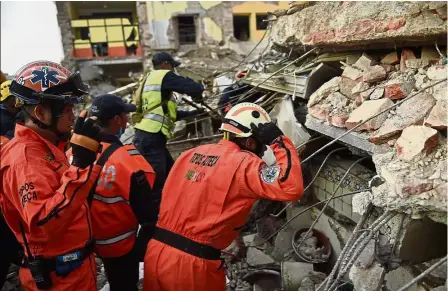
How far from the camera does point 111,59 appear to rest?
1831 cm

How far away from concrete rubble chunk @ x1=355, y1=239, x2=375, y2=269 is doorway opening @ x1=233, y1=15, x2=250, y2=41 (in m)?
18.6

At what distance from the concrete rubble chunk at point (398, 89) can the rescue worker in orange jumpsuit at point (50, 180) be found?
192 cm

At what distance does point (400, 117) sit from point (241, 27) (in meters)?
19.0

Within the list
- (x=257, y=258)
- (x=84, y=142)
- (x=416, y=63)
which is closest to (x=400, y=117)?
(x=416, y=63)

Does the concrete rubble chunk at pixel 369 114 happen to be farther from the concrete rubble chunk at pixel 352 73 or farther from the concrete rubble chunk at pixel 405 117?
the concrete rubble chunk at pixel 352 73

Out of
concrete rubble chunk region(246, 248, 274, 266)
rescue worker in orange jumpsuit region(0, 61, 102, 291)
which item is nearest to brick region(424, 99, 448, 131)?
rescue worker in orange jumpsuit region(0, 61, 102, 291)

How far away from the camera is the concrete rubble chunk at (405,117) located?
202 centimetres

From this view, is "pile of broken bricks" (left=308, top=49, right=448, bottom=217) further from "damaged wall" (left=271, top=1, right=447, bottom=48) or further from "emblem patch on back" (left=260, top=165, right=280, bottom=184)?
"emblem patch on back" (left=260, top=165, right=280, bottom=184)

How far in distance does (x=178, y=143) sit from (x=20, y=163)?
4.94m

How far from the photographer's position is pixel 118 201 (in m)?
2.80

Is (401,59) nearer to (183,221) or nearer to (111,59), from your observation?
(183,221)

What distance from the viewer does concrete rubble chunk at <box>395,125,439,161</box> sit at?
5.89 ft

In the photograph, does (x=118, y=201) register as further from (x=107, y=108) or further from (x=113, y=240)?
(x=107, y=108)

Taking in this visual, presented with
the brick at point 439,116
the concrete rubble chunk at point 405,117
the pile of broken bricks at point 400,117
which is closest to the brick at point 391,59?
the pile of broken bricks at point 400,117
